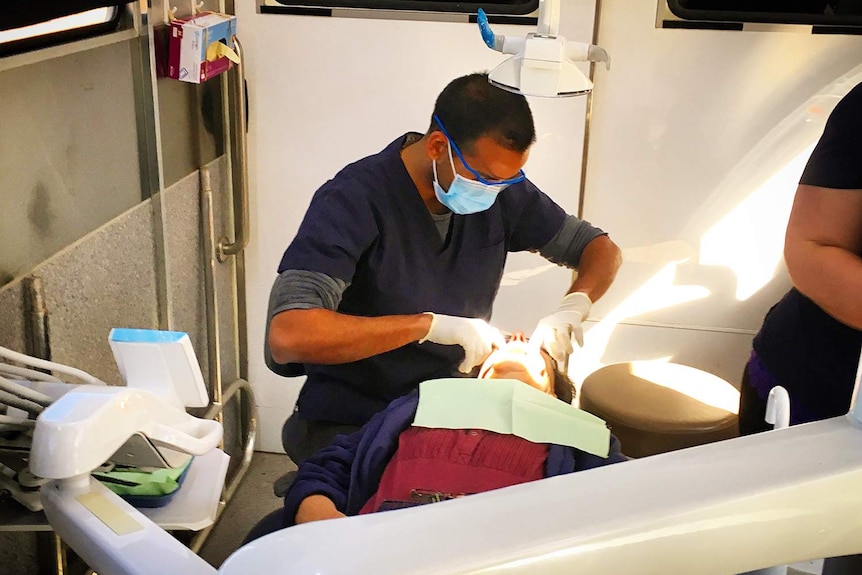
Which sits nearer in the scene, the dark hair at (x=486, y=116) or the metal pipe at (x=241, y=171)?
the dark hair at (x=486, y=116)

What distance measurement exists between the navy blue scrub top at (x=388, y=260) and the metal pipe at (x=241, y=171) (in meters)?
0.13

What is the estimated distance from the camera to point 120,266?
1207mm

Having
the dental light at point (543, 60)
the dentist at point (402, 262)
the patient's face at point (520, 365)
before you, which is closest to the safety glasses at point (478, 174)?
the dentist at point (402, 262)

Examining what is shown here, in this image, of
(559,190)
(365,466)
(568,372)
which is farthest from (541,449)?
(559,190)

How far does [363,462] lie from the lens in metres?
0.97

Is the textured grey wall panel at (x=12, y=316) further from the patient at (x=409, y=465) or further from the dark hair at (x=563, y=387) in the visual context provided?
the dark hair at (x=563, y=387)

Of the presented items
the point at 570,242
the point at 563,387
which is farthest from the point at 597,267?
the point at 563,387

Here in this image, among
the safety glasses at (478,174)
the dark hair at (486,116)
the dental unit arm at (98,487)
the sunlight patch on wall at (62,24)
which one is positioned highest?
the sunlight patch on wall at (62,24)

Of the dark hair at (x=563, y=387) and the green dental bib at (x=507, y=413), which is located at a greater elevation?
the green dental bib at (x=507, y=413)

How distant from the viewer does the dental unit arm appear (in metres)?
0.47

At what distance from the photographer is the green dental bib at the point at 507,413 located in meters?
0.95

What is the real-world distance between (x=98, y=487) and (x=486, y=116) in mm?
700

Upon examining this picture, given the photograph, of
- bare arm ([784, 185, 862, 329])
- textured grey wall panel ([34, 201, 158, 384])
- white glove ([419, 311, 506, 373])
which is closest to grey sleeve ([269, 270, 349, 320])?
white glove ([419, 311, 506, 373])

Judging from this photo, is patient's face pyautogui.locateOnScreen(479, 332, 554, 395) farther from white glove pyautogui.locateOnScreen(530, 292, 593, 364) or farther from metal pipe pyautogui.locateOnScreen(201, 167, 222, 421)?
metal pipe pyautogui.locateOnScreen(201, 167, 222, 421)
